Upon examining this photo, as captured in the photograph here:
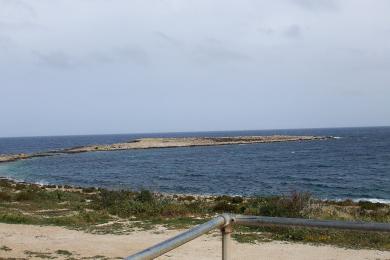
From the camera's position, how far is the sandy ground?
1127 centimetres

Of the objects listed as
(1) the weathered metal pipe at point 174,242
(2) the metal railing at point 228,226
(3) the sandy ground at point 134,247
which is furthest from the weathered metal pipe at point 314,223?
(3) the sandy ground at point 134,247

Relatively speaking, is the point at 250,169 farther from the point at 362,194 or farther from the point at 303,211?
the point at 303,211

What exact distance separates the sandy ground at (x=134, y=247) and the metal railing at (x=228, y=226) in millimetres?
7256

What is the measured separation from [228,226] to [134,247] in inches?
391

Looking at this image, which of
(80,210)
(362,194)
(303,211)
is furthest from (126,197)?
(362,194)

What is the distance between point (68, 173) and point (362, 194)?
35.5 meters

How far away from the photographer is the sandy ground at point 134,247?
11.3 metres

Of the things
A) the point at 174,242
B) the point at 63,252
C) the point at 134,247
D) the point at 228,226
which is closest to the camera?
the point at 174,242

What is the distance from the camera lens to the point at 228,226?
3551mm

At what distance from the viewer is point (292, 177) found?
4800cm

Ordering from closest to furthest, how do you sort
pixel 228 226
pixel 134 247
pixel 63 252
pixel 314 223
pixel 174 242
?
pixel 174 242, pixel 314 223, pixel 228 226, pixel 63 252, pixel 134 247

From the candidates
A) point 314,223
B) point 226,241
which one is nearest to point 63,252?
point 226,241

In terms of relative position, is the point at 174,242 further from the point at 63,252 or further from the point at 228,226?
the point at 63,252

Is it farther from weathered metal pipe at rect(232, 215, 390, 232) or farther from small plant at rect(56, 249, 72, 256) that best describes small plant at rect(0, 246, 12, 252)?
weathered metal pipe at rect(232, 215, 390, 232)
